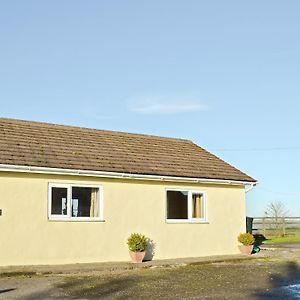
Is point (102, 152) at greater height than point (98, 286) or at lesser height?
greater

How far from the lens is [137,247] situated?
58.7 feet

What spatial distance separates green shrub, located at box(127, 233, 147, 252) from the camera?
58.7 ft

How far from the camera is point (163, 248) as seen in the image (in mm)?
19344

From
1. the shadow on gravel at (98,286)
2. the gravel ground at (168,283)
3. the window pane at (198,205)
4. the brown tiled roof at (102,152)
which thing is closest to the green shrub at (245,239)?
the window pane at (198,205)

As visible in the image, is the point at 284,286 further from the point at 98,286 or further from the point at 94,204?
the point at 94,204

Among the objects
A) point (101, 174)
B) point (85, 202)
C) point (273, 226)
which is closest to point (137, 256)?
point (85, 202)

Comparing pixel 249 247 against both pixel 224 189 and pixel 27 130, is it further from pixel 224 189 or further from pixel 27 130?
pixel 27 130

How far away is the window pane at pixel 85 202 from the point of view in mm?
17719

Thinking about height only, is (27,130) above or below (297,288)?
above

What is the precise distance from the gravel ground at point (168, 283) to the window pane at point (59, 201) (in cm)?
274

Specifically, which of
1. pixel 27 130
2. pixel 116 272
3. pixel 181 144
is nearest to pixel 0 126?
pixel 27 130

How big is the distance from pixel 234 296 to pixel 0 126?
11.1 meters

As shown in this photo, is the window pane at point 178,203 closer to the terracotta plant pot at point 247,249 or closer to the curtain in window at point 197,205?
the curtain in window at point 197,205

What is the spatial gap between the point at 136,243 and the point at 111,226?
1023 mm
